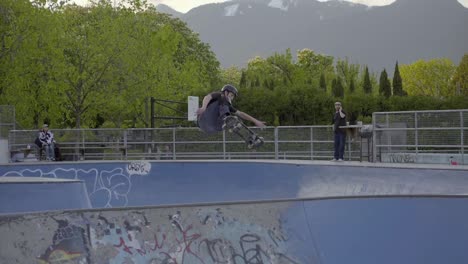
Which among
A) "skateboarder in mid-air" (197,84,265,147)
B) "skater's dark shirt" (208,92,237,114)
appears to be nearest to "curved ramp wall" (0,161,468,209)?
"skateboarder in mid-air" (197,84,265,147)

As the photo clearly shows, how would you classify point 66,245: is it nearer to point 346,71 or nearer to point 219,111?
point 219,111

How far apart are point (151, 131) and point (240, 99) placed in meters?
15.8

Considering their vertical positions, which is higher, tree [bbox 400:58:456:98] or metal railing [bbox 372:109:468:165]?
tree [bbox 400:58:456:98]

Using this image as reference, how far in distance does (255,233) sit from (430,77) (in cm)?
7539

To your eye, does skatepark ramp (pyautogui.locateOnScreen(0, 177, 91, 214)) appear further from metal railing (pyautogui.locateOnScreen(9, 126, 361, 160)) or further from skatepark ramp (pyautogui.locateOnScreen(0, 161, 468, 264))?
metal railing (pyautogui.locateOnScreen(9, 126, 361, 160))

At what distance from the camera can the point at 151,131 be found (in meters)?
20.2

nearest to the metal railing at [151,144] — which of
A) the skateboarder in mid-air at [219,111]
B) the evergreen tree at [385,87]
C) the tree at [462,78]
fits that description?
the skateboarder in mid-air at [219,111]

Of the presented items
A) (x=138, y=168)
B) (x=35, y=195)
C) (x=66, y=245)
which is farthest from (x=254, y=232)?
(x=138, y=168)

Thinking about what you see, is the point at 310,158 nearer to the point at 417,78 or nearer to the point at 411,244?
the point at 411,244

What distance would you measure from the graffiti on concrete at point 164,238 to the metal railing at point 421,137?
29.5 ft

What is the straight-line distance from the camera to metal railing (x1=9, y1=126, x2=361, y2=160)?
19.5 metres

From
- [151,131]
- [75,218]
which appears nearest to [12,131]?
[151,131]

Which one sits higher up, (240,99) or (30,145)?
(240,99)

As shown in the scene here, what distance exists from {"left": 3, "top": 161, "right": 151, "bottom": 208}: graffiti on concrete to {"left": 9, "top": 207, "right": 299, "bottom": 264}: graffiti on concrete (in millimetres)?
10121
